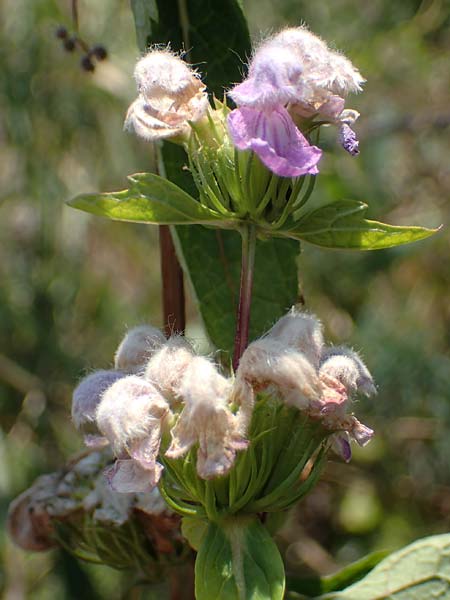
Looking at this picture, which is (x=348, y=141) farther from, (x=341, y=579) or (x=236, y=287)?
(x=341, y=579)

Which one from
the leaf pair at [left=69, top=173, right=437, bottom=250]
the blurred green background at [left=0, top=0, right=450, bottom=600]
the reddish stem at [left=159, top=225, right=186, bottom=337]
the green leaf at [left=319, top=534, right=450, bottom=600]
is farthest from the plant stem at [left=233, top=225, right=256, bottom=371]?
the blurred green background at [left=0, top=0, right=450, bottom=600]

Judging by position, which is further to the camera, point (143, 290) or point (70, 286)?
point (143, 290)

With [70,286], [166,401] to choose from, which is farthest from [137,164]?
[166,401]

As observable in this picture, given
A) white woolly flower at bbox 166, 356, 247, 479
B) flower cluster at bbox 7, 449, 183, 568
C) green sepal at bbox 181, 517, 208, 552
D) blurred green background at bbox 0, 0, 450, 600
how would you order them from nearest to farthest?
1. white woolly flower at bbox 166, 356, 247, 479
2. green sepal at bbox 181, 517, 208, 552
3. flower cluster at bbox 7, 449, 183, 568
4. blurred green background at bbox 0, 0, 450, 600

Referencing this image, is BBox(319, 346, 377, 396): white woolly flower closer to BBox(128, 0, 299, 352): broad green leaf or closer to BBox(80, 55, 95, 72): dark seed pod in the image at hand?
BBox(128, 0, 299, 352): broad green leaf

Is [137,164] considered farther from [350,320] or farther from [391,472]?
[391,472]

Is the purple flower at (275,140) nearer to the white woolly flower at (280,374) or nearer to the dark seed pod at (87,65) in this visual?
the white woolly flower at (280,374)

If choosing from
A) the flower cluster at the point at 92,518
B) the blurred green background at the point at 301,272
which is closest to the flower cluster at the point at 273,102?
the flower cluster at the point at 92,518
